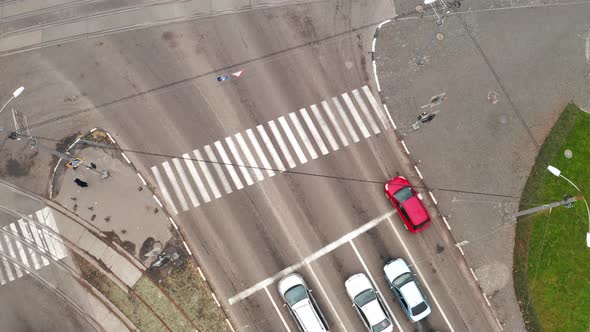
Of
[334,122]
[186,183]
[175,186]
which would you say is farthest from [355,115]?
[175,186]

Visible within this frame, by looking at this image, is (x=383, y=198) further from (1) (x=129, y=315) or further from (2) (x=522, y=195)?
(1) (x=129, y=315)

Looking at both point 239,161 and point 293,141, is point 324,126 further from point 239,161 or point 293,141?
point 239,161

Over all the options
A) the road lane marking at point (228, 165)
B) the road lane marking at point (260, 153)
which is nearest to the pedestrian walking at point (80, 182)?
the road lane marking at point (228, 165)

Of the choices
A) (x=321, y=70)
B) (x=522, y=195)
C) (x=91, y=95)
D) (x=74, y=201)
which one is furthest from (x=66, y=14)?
(x=522, y=195)

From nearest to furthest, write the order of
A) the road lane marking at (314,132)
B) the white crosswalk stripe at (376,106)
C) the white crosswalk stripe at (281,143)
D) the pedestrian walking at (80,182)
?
the pedestrian walking at (80,182), the white crosswalk stripe at (281,143), the road lane marking at (314,132), the white crosswalk stripe at (376,106)

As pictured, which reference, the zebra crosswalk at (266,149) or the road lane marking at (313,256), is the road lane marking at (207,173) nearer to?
the zebra crosswalk at (266,149)

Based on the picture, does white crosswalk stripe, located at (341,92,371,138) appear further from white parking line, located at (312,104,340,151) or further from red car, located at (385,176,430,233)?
red car, located at (385,176,430,233)
